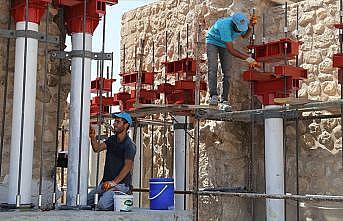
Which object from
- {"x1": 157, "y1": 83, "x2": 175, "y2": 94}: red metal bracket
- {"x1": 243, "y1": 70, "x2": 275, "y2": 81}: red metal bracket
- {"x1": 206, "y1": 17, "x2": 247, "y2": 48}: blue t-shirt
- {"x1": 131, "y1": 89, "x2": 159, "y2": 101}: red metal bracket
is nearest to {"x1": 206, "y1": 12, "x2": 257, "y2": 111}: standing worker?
{"x1": 206, "y1": 17, "x2": 247, "y2": 48}: blue t-shirt

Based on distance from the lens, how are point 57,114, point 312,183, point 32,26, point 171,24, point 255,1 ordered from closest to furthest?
point 32,26 < point 57,114 < point 312,183 < point 255,1 < point 171,24

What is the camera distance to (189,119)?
26.2 ft

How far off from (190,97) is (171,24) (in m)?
2.17

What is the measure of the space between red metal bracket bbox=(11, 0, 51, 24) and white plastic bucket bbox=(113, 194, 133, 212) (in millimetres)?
1440

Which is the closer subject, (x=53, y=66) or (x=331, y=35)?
(x=53, y=66)

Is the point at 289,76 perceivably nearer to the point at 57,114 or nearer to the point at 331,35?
the point at 331,35

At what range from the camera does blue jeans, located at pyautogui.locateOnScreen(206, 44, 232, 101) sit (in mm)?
6693

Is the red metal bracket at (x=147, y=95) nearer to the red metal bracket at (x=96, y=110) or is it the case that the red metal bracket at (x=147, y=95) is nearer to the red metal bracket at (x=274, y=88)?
the red metal bracket at (x=96, y=110)

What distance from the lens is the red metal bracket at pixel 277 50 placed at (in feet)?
21.3

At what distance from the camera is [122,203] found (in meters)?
4.29

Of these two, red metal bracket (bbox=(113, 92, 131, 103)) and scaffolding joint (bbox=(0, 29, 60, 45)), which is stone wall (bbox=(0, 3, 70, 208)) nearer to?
scaffolding joint (bbox=(0, 29, 60, 45))

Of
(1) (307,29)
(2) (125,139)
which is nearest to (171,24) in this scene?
(1) (307,29)

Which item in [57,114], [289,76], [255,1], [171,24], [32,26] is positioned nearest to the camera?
[32,26]

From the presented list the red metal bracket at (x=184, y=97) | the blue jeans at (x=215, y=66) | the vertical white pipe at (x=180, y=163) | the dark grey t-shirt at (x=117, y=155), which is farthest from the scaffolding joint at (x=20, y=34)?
the vertical white pipe at (x=180, y=163)
